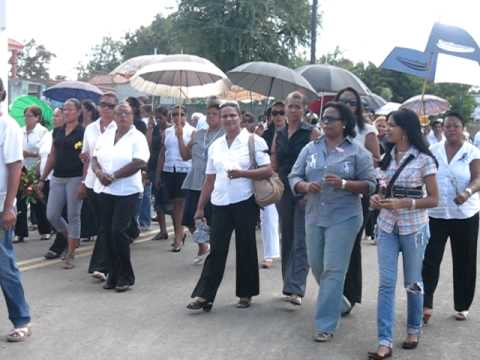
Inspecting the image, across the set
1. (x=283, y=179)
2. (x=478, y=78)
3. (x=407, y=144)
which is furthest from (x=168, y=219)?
(x=407, y=144)

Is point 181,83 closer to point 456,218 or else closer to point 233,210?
point 233,210

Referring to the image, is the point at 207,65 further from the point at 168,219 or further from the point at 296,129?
the point at 168,219

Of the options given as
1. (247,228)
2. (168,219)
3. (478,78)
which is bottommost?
(168,219)

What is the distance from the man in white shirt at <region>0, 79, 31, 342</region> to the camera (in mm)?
5699

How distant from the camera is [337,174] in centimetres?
598

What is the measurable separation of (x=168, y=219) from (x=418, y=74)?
691 cm

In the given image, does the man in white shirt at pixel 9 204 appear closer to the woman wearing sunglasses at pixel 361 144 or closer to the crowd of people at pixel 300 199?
the crowd of people at pixel 300 199

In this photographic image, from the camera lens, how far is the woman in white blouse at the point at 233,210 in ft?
22.5

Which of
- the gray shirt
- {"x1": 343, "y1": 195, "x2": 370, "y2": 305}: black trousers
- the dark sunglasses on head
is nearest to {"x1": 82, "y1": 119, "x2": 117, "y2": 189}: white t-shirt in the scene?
the gray shirt

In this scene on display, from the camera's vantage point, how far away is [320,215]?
6.01 metres

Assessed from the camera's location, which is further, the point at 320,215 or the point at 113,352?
the point at 320,215

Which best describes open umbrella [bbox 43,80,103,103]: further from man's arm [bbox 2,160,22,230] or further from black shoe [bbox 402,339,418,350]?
black shoe [bbox 402,339,418,350]

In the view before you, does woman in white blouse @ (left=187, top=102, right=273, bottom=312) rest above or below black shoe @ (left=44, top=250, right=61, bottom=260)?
above

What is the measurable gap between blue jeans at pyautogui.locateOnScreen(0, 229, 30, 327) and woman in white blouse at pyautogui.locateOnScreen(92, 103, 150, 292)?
1.72 m
